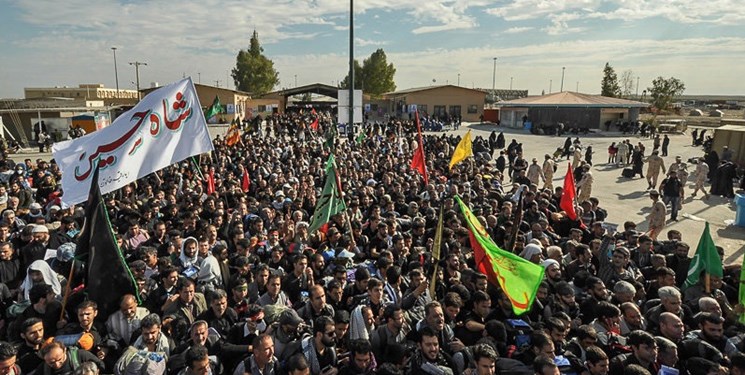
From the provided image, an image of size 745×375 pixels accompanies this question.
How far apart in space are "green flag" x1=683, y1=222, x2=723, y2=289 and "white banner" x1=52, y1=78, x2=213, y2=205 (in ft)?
21.2

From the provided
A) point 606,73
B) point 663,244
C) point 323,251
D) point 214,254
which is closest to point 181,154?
point 214,254

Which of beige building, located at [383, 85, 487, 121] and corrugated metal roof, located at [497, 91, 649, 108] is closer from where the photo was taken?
corrugated metal roof, located at [497, 91, 649, 108]

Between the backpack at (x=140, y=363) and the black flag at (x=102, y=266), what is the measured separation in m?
0.74

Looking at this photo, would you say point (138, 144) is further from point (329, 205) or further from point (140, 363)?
point (140, 363)

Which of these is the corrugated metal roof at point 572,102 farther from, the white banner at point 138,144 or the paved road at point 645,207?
the white banner at point 138,144

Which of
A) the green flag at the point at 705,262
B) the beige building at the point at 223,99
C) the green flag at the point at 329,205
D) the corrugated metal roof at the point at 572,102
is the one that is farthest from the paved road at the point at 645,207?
the beige building at the point at 223,99

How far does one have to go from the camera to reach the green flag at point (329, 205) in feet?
23.7

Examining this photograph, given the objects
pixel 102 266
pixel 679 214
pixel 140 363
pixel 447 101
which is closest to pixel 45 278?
pixel 102 266

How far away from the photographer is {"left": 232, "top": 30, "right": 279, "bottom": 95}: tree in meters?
67.5

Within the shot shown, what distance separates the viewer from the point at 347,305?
198 inches

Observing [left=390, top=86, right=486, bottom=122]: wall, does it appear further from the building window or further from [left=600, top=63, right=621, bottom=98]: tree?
[left=600, top=63, right=621, bottom=98]: tree

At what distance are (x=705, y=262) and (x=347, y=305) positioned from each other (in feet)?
14.4

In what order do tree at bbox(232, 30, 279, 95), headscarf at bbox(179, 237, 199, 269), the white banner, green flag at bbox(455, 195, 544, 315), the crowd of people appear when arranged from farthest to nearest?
1. tree at bbox(232, 30, 279, 95)
2. the white banner
3. headscarf at bbox(179, 237, 199, 269)
4. green flag at bbox(455, 195, 544, 315)
5. the crowd of people

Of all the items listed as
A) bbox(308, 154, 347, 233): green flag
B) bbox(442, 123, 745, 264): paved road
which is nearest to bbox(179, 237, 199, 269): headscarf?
bbox(308, 154, 347, 233): green flag
